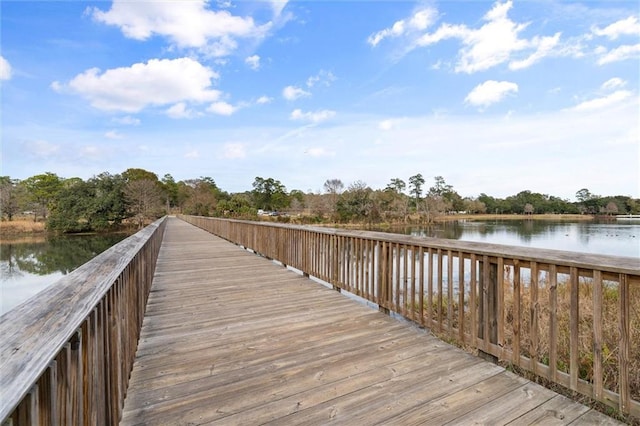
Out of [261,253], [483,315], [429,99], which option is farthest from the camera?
[429,99]

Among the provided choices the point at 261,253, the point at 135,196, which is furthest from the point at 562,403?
the point at 135,196

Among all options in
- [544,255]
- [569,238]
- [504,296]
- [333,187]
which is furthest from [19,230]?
[569,238]

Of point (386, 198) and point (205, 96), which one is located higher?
point (205, 96)

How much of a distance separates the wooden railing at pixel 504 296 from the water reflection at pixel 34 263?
1173 cm

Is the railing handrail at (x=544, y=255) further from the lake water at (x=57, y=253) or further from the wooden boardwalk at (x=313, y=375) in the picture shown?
the lake water at (x=57, y=253)

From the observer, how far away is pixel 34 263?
17.7 meters

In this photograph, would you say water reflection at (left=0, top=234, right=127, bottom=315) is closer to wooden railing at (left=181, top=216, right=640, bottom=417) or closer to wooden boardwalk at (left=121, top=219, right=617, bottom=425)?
wooden boardwalk at (left=121, top=219, right=617, bottom=425)

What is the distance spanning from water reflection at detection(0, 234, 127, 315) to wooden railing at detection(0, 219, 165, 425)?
1196 cm

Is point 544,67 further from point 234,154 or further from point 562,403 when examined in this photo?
point 234,154

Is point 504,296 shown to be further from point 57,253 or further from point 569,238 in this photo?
point 57,253

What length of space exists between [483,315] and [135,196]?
1595 inches

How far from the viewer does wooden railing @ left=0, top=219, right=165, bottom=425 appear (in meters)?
0.52

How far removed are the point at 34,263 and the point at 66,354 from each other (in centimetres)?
2335

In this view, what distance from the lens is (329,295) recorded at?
12.8 feet
